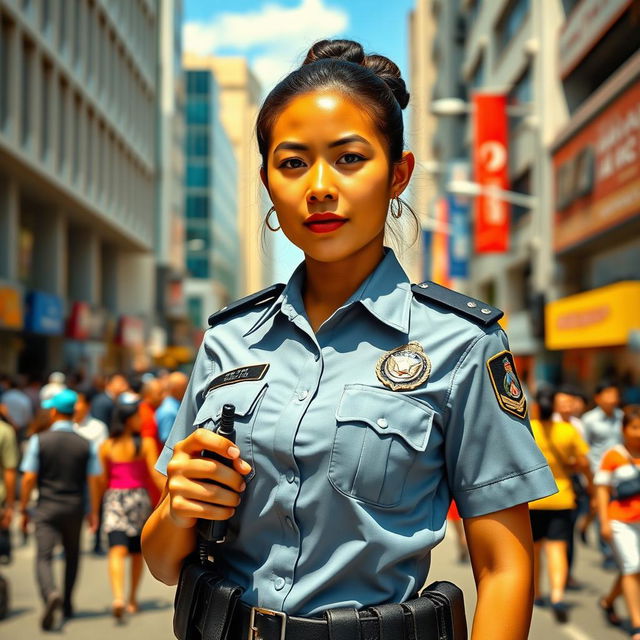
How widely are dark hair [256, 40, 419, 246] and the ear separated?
19 mm

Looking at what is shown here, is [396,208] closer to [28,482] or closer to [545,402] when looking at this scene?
[545,402]

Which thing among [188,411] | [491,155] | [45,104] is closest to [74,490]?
[188,411]

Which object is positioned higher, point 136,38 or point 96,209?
point 136,38

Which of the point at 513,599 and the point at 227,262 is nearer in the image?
the point at 513,599

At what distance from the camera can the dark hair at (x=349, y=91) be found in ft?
6.70

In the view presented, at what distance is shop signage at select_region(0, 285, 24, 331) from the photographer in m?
22.6

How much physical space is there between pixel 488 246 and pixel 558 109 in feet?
16.5

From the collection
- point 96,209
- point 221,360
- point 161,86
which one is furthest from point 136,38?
point 221,360

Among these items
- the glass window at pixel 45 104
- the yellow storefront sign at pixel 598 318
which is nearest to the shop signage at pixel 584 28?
the yellow storefront sign at pixel 598 318

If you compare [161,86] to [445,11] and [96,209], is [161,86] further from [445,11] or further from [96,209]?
[96,209]

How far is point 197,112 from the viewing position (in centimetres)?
8088

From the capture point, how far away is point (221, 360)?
216 centimetres

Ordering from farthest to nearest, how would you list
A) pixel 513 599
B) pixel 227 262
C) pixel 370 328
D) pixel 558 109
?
1. pixel 227 262
2. pixel 558 109
3. pixel 370 328
4. pixel 513 599

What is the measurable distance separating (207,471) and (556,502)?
6.60 meters
